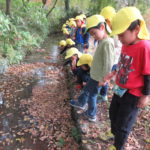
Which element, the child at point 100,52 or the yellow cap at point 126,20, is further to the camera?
the child at point 100,52

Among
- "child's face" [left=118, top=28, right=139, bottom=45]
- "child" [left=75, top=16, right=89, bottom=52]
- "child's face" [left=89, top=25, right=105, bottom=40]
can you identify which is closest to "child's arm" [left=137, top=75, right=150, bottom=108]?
"child's face" [left=118, top=28, right=139, bottom=45]

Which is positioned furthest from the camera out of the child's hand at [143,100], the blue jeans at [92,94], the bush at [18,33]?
the bush at [18,33]

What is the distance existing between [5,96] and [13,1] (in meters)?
11.0

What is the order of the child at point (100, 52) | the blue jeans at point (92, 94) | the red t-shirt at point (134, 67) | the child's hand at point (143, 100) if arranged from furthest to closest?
1. the blue jeans at point (92, 94)
2. the child at point (100, 52)
3. the child's hand at point (143, 100)
4. the red t-shirt at point (134, 67)

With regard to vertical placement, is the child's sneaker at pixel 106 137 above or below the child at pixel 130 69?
below

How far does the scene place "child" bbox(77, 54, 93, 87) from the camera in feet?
13.6

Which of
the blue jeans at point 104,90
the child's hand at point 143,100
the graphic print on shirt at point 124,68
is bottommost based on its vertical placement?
the blue jeans at point 104,90

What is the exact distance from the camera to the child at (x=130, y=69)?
194 cm

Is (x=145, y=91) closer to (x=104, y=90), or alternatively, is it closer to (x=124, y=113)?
(x=124, y=113)

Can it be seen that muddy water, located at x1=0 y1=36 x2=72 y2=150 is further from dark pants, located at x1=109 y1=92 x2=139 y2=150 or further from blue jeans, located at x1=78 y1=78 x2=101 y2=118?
dark pants, located at x1=109 y1=92 x2=139 y2=150

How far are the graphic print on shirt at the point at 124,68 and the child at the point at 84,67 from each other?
1.75m

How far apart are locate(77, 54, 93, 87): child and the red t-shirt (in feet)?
5.75

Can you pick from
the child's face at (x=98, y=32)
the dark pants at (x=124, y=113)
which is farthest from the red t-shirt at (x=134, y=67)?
the child's face at (x=98, y=32)

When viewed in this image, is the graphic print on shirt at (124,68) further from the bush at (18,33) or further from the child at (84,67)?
the bush at (18,33)
